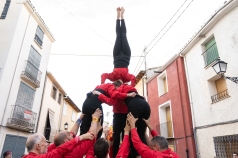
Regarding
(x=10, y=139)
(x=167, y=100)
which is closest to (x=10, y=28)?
(x=10, y=139)

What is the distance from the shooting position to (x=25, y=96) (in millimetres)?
12039

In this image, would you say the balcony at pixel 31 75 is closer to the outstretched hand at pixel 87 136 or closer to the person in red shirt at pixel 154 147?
the outstretched hand at pixel 87 136

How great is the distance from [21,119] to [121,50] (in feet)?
33.7

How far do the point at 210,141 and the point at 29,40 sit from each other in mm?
12024

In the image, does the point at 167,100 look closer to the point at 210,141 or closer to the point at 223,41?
the point at 210,141

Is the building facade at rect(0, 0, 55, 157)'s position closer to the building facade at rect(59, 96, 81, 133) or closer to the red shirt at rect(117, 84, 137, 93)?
the building facade at rect(59, 96, 81, 133)

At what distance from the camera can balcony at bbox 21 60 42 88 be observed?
11748 mm

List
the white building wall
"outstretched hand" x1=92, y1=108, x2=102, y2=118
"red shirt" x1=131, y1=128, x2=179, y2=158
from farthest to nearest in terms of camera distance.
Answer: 1. the white building wall
2. "outstretched hand" x1=92, y1=108, x2=102, y2=118
3. "red shirt" x1=131, y1=128, x2=179, y2=158

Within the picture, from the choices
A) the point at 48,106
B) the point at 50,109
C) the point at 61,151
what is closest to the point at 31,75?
the point at 48,106

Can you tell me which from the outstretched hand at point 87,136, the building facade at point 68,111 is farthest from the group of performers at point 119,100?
the building facade at point 68,111

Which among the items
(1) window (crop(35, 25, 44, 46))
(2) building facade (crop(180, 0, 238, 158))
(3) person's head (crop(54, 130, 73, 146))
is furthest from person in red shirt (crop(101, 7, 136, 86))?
(1) window (crop(35, 25, 44, 46))

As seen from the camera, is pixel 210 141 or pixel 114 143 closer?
pixel 114 143

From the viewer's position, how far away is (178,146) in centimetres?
1056

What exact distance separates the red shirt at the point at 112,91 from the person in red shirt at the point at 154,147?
0.28 metres
